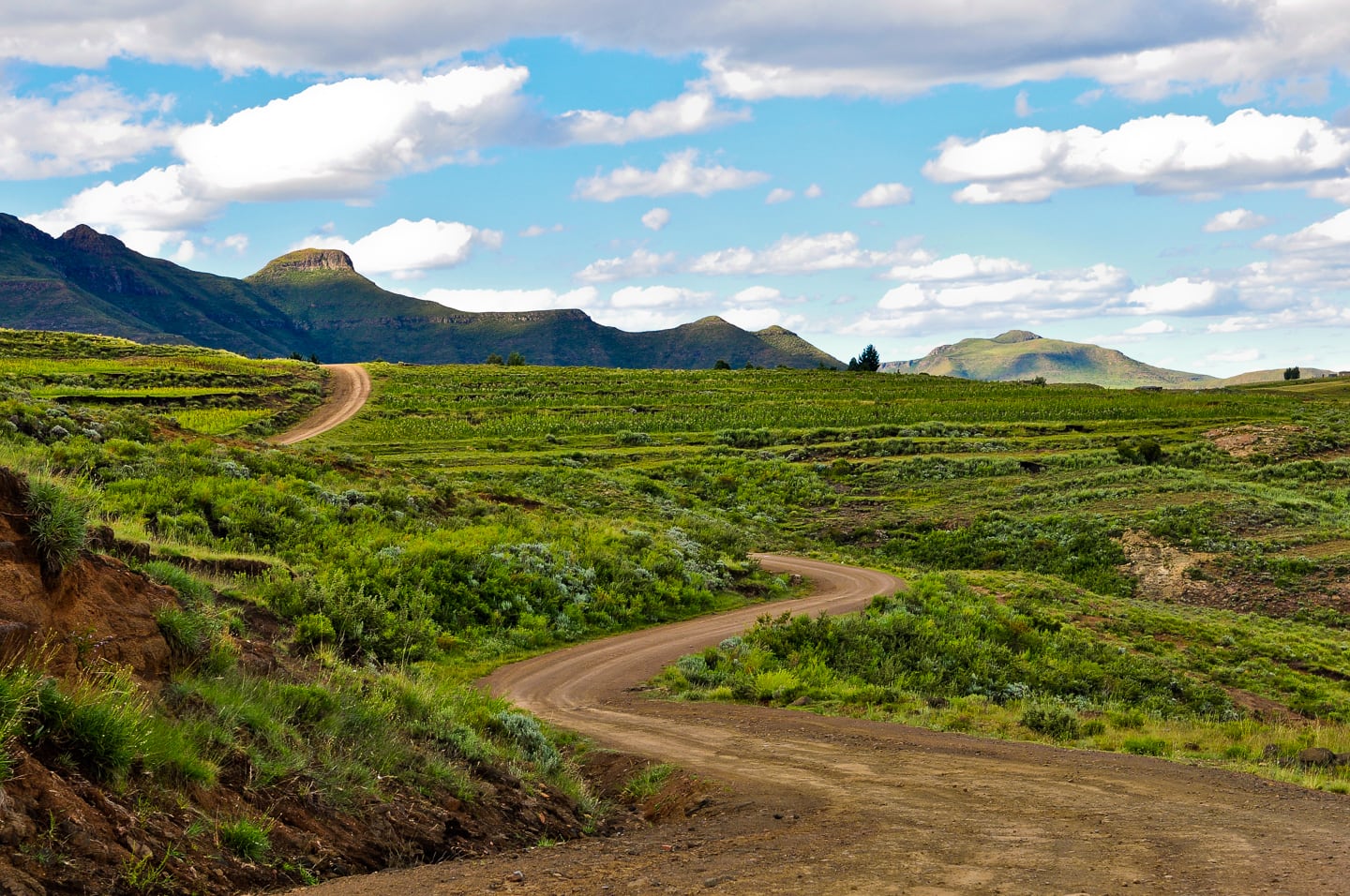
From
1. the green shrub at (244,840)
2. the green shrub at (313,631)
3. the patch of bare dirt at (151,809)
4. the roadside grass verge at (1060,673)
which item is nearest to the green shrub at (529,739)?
the patch of bare dirt at (151,809)

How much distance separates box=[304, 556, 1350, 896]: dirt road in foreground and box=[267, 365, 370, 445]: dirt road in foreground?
4139cm

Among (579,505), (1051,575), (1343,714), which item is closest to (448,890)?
(1343,714)

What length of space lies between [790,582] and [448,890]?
2462 centimetres

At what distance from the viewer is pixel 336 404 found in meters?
78.5

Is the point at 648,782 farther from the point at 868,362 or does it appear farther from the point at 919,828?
the point at 868,362

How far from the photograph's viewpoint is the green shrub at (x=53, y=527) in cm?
846

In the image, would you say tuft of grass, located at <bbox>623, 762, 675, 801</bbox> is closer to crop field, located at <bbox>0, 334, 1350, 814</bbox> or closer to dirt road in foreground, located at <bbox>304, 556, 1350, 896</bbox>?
dirt road in foreground, located at <bbox>304, 556, 1350, 896</bbox>

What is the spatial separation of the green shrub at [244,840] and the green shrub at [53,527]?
9.99 ft

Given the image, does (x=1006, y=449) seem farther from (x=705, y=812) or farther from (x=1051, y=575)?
(x=705, y=812)

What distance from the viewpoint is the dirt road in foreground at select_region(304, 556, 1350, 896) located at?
7.45 metres

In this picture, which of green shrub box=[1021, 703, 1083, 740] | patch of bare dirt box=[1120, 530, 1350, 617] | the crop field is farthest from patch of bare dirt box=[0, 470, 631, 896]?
patch of bare dirt box=[1120, 530, 1350, 617]

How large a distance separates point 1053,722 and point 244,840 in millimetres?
12995

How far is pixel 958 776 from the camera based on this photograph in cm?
1160

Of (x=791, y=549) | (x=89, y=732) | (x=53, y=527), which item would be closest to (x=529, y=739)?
(x=53, y=527)
